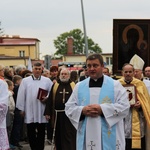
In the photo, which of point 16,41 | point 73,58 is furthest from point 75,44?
point 73,58

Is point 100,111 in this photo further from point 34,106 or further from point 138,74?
point 34,106

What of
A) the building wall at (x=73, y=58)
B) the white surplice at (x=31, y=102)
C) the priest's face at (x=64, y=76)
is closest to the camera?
the priest's face at (x=64, y=76)

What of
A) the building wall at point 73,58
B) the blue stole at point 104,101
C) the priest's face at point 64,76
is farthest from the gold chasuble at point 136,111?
the building wall at point 73,58

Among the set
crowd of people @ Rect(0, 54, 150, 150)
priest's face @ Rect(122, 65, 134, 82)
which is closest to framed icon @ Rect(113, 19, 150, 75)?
crowd of people @ Rect(0, 54, 150, 150)

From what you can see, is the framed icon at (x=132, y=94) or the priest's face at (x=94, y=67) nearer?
the priest's face at (x=94, y=67)

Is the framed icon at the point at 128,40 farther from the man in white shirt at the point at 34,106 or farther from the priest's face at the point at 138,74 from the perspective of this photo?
the priest's face at the point at 138,74

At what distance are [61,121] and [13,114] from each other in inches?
50.0

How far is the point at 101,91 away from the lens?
5.89 m

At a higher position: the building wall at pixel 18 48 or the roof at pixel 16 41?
the roof at pixel 16 41

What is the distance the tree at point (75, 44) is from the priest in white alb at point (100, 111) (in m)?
99.2

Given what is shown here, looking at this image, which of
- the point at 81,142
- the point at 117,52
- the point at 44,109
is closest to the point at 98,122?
the point at 81,142

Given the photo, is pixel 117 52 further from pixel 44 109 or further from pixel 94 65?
pixel 94 65

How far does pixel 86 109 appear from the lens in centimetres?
574

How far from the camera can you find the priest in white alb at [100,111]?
19.0ft
